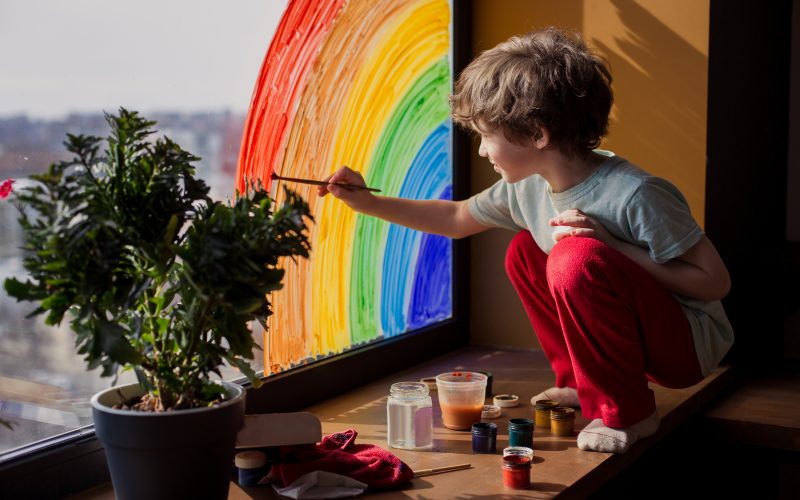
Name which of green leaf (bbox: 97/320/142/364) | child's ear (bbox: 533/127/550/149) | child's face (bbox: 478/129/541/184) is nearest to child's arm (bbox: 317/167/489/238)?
child's face (bbox: 478/129/541/184)

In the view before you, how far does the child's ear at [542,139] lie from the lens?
1.96 meters

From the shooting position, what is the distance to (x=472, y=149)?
2.93 metres

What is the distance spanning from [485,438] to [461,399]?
0.16m

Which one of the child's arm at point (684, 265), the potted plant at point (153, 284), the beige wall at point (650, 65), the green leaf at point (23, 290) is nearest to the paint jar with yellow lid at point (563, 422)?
the child's arm at point (684, 265)

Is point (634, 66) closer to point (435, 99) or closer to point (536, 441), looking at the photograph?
point (435, 99)

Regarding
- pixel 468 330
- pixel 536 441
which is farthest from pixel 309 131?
pixel 468 330

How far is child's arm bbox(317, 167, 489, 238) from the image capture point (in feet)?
6.79

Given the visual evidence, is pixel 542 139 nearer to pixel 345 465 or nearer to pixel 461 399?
pixel 461 399

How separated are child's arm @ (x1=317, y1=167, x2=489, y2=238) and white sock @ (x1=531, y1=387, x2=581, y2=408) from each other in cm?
45

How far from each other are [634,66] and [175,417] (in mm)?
1807

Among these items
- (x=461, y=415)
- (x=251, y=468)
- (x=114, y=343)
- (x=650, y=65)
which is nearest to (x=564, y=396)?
(x=461, y=415)

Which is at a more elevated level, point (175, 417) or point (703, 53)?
point (703, 53)

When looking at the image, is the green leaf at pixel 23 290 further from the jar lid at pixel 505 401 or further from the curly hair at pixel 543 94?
the jar lid at pixel 505 401

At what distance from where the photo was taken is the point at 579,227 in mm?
1910
